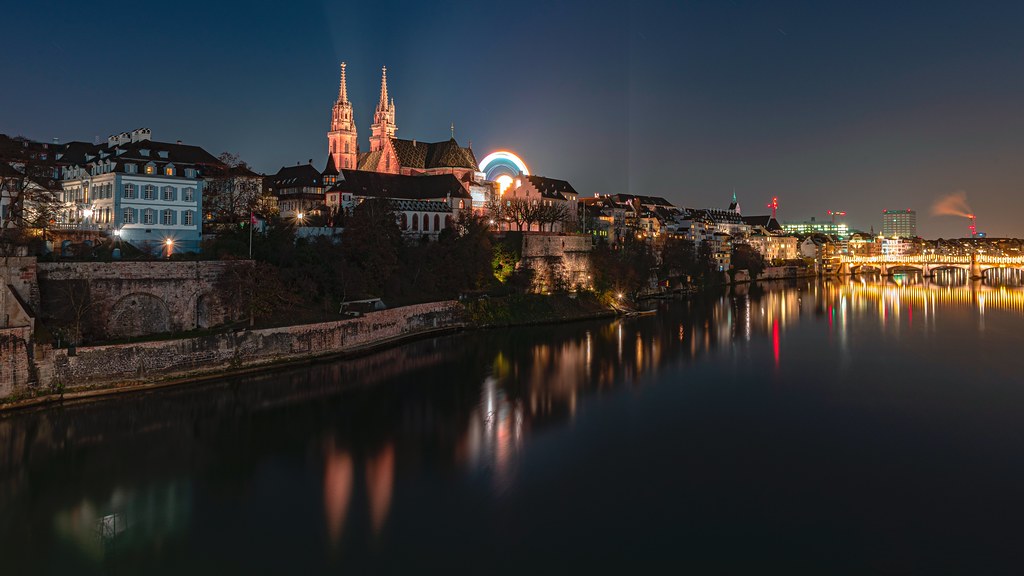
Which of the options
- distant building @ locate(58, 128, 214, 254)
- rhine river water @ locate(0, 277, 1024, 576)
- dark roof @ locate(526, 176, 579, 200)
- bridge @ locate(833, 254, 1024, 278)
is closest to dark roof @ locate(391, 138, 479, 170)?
dark roof @ locate(526, 176, 579, 200)

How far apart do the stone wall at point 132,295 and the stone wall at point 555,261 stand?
762 inches

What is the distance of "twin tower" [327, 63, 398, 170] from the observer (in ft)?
190

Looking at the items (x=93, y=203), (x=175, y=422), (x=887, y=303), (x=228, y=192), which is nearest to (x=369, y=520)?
(x=175, y=422)

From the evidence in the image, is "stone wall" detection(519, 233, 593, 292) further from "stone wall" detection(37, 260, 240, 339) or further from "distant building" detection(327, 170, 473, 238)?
"stone wall" detection(37, 260, 240, 339)

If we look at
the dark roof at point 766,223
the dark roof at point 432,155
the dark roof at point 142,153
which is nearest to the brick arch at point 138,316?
the dark roof at point 142,153

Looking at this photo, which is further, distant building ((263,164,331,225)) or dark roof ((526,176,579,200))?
dark roof ((526,176,579,200))

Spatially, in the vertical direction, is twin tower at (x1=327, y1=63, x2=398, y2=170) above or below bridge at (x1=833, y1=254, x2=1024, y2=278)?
above

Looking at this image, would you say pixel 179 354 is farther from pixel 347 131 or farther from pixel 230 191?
pixel 347 131

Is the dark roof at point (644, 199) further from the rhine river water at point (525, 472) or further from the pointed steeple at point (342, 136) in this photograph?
the rhine river water at point (525, 472)

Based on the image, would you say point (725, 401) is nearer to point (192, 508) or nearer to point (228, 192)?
point (192, 508)

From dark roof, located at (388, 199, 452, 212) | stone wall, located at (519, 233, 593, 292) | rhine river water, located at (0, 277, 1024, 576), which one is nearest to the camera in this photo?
rhine river water, located at (0, 277, 1024, 576)

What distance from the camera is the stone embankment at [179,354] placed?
1556 cm

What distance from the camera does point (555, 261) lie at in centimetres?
3894

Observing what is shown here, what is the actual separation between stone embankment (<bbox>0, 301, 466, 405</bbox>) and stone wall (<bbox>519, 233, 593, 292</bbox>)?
13159 mm
